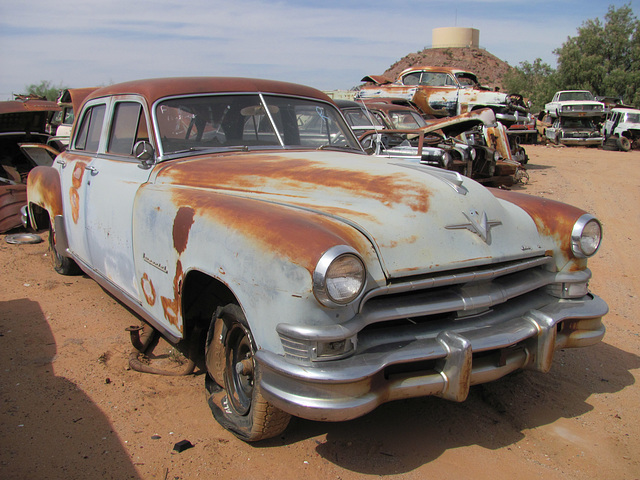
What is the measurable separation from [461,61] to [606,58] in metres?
21.1

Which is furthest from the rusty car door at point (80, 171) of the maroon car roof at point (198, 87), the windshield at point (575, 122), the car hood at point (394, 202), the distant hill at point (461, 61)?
the distant hill at point (461, 61)

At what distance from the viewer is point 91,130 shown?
4.49 metres

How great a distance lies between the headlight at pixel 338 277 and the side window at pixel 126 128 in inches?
80.1

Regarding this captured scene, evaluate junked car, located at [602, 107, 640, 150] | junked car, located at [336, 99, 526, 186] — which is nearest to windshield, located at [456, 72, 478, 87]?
junked car, located at [336, 99, 526, 186]

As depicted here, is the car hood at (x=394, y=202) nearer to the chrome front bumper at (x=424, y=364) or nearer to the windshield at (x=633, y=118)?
the chrome front bumper at (x=424, y=364)

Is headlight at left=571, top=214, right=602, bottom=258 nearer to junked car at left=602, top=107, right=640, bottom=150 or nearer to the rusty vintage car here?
the rusty vintage car

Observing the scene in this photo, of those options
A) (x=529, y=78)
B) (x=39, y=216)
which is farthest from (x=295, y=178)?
(x=529, y=78)

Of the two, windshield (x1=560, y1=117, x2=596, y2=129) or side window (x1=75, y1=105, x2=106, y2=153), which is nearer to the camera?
side window (x1=75, y1=105, x2=106, y2=153)

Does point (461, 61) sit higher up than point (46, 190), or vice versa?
point (461, 61)

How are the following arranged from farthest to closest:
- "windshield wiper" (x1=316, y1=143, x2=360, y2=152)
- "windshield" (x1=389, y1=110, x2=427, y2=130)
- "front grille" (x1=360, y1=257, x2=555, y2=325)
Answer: "windshield" (x1=389, y1=110, x2=427, y2=130) → "windshield wiper" (x1=316, y1=143, x2=360, y2=152) → "front grille" (x1=360, y1=257, x2=555, y2=325)

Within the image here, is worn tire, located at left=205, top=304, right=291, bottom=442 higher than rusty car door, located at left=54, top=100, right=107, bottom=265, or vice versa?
rusty car door, located at left=54, top=100, right=107, bottom=265

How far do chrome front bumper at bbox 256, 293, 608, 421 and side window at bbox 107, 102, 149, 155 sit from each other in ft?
6.92

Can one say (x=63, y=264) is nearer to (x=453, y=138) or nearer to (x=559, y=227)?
(x=559, y=227)

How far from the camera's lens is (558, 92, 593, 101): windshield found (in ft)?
73.0
